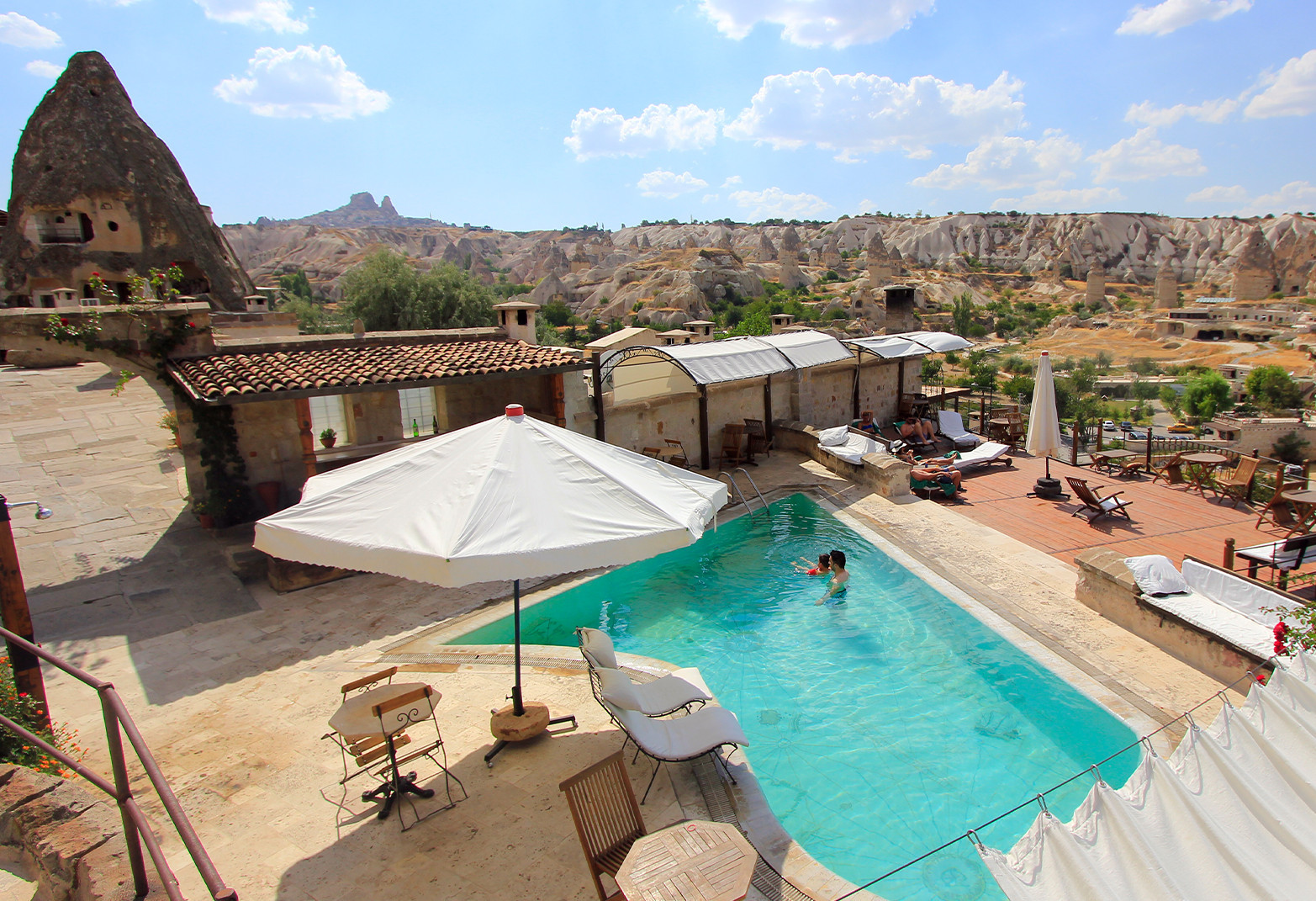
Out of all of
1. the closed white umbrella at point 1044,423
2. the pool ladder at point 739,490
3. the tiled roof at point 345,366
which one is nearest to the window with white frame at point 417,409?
the tiled roof at point 345,366

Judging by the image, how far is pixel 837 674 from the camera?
23.4 feet

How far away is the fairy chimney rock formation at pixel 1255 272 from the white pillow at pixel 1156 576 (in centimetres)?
11427

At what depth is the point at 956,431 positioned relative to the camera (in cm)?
1605

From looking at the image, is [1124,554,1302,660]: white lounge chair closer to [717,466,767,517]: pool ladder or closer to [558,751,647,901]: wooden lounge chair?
[717,466,767,517]: pool ladder

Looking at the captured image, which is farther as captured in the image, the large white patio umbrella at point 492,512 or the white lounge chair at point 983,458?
the white lounge chair at point 983,458

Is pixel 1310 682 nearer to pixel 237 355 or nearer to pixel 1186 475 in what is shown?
pixel 1186 475

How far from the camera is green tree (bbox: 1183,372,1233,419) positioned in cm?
4581

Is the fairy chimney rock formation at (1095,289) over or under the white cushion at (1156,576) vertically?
over

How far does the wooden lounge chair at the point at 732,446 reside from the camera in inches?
568

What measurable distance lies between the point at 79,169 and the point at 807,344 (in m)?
29.6

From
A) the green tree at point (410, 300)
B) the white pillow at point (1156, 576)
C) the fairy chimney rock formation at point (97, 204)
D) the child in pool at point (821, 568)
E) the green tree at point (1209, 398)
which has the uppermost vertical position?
the fairy chimney rock formation at point (97, 204)

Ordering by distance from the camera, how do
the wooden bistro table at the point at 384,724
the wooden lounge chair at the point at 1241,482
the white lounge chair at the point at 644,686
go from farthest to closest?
the wooden lounge chair at the point at 1241,482, the white lounge chair at the point at 644,686, the wooden bistro table at the point at 384,724

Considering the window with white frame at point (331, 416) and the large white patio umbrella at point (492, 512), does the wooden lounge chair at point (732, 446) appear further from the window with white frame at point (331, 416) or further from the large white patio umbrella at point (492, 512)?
the large white patio umbrella at point (492, 512)

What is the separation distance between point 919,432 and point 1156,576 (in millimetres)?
8401
